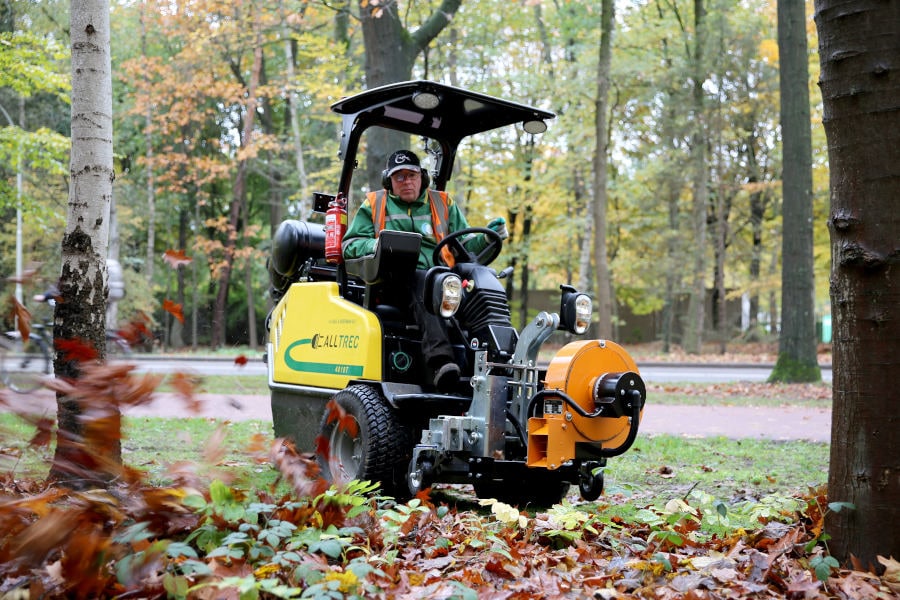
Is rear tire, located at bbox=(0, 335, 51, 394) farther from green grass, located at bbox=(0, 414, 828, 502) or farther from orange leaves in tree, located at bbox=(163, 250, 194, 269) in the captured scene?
orange leaves in tree, located at bbox=(163, 250, 194, 269)

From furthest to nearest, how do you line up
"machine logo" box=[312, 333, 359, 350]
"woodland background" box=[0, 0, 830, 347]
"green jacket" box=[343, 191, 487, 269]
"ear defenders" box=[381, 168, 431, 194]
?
"woodland background" box=[0, 0, 830, 347]
"ear defenders" box=[381, 168, 431, 194]
"green jacket" box=[343, 191, 487, 269]
"machine logo" box=[312, 333, 359, 350]

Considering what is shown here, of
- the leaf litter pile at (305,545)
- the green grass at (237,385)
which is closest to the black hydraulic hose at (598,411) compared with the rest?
the leaf litter pile at (305,545)

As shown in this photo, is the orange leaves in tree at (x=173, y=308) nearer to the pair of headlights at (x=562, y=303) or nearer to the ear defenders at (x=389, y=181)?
the pair of headlights at (x=562, y=303)

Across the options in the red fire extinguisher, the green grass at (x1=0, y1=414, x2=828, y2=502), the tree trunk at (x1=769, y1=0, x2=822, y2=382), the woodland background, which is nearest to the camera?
the green grass at (x1=0, y1=414, x2=828, y2=502)

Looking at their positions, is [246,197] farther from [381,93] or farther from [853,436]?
[853,436]

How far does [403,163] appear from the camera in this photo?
20.2 ft

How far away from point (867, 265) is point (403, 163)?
3405 mm

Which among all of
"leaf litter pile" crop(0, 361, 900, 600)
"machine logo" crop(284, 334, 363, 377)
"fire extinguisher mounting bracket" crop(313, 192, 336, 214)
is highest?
"fire extinguisher mounting bracket" crop(313, 192, 336, 214)

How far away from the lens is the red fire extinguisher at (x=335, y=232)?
6.12 meters

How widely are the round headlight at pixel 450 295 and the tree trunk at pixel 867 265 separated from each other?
7.33 ft

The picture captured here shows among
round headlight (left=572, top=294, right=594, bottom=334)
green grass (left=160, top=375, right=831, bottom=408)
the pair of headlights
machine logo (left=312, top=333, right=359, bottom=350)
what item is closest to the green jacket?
machine logo (left=312, top=333, right=359, bottom=350)

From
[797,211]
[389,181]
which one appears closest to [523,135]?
[797,211]

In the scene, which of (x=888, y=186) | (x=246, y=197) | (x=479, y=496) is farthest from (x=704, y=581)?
(x=246, y=197)

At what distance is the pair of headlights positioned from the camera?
5.23 meters
